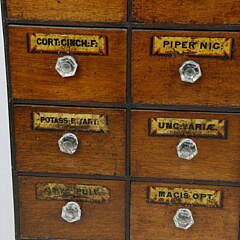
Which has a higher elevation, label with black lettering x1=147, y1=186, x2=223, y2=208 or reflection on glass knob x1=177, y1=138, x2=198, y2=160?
reflection on glass knob x1=177, y1=138, x2=198, y2=160

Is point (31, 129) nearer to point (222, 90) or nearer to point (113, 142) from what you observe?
point (113, 142)

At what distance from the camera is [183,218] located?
1.55 meters

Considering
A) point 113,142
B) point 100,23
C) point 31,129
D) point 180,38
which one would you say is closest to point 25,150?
point 31,129

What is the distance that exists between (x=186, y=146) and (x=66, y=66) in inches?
13.9

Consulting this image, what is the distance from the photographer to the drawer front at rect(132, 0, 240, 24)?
1.36 metres

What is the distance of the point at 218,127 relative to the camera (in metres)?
1.47

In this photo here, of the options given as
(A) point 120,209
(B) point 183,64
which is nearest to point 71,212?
(A) point 120,209

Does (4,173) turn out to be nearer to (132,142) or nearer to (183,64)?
(132,142)

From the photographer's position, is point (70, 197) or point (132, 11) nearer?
point (132, 11)

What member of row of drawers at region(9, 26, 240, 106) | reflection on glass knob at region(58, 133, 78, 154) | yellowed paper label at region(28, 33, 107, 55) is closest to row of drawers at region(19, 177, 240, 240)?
reflection on glass knob at region(58, 133, 78, 154)

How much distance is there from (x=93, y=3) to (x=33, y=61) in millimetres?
206

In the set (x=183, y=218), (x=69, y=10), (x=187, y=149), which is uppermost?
(x=69, y=10)

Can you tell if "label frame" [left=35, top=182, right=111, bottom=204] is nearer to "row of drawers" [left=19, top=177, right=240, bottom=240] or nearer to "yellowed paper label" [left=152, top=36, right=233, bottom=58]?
"row of drawers" [left=19, top=177, right=240, bottom=240]

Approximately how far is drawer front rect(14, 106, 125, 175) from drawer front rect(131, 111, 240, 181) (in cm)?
5
